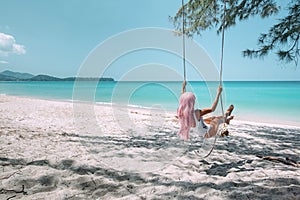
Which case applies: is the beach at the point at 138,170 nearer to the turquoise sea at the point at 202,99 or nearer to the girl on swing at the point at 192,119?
the girl on swing at the point at 192,119

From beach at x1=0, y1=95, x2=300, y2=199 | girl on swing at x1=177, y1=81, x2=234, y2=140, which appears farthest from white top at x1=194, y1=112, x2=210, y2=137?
beach at x1=0, y1=95, x2=300, y2=199

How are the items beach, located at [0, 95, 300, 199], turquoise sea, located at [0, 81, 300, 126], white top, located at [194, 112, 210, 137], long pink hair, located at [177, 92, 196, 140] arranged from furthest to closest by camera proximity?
1. turquoise sea, located at [0, 81, 300, 126]
2. white top, located at [194, 112, 210, 137]
3. long pink hair, located at [177, 92, 196, 140]
4. beach, located at [0, 95, 300, 199]

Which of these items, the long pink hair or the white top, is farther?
the white top

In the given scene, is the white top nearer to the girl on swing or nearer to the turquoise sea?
the girl on swing

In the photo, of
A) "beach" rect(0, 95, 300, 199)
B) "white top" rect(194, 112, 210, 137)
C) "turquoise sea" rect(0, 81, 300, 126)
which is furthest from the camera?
"turquoise sea" rect(0, 81, 300, 126)

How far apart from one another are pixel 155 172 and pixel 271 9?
287 centimetres

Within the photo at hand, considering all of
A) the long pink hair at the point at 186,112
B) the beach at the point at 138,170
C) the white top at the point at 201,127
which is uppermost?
the long pink hair at the point at 186,112

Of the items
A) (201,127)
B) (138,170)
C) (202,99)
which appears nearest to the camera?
(138,170)

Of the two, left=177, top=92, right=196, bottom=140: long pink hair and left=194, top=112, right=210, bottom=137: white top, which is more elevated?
left=177, top=92, right=196, bottom=140: long pink hair

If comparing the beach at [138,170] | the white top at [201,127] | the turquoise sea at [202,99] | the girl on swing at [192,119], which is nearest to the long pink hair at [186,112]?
the girl on swing at [192,119]

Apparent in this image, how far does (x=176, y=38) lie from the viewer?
12.1 feet

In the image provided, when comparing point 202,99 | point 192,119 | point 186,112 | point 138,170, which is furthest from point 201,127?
point 202,99

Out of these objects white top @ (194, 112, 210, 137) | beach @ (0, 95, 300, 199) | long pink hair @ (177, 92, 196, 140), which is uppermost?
long pink hair @ (177, 92, 196, 140)

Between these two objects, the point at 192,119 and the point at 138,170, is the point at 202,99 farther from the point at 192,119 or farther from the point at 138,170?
the point at 138,170
